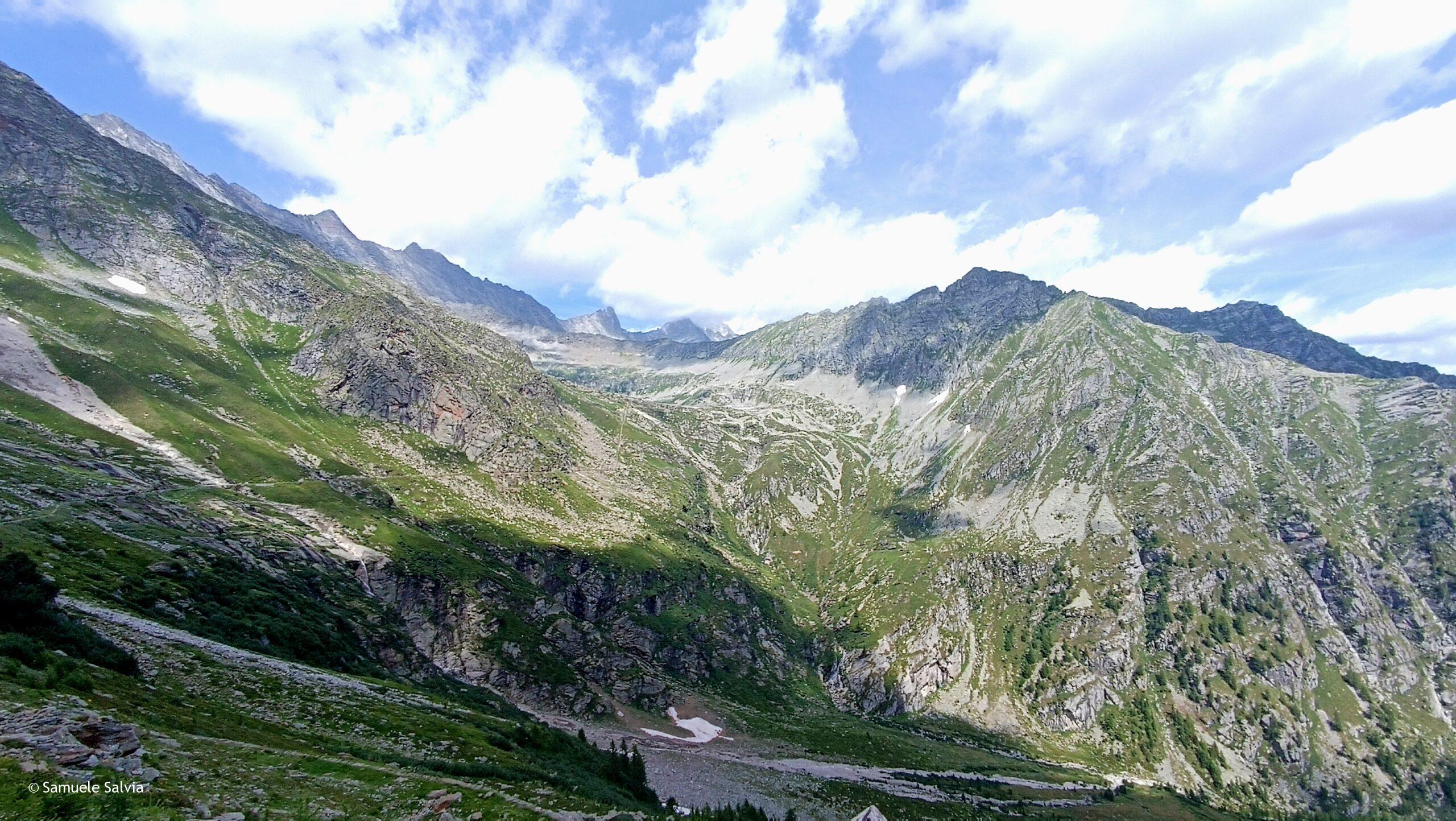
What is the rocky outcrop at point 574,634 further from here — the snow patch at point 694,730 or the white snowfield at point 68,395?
the white snowfield at point 68,395

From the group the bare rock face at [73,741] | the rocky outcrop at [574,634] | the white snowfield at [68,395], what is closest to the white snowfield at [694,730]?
the rocky outcrop at [574,634]

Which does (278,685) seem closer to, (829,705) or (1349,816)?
(829,705)

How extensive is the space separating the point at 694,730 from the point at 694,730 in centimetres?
13

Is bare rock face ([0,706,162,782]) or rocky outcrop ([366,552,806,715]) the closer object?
bare rock face ([0,706,162,782])

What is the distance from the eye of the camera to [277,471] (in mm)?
139125

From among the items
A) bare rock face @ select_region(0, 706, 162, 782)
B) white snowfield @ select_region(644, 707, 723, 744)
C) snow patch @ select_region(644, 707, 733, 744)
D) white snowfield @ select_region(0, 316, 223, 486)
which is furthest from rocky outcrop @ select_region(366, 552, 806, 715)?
bare rock face @ select_region(0, 706, 162, 782)

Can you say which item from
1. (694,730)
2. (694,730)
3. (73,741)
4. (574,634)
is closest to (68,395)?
(574,634)

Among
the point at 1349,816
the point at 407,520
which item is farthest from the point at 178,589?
the point at 1349,816

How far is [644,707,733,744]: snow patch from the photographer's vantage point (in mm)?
120562

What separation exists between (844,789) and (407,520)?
4435 inches

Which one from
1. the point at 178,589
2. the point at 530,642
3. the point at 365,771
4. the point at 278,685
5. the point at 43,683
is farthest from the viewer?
the point at 530,642

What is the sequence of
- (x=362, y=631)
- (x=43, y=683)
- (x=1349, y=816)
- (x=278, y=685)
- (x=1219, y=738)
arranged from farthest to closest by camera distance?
(x=1219, y=738), (x=1349, y=816), (x=362, y=631), (x=278, y=685), (x=43, y=683)

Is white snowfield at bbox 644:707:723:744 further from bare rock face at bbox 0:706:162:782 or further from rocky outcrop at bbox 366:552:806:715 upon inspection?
bare rock face at bbox 0:706:162:782

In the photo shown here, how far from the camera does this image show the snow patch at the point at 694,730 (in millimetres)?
120562
